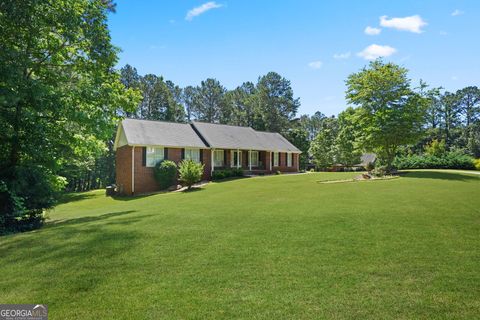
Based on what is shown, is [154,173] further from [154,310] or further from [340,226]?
[154,310]

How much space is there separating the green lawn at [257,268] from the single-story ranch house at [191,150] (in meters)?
16.9

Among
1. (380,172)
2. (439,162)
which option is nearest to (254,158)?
(380,172)

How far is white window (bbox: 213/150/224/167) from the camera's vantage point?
3116cm

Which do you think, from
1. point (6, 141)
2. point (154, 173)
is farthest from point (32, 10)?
point (154, 173)

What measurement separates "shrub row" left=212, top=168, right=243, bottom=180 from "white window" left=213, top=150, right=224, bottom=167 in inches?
67.9

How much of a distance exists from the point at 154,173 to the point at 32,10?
16.2 m

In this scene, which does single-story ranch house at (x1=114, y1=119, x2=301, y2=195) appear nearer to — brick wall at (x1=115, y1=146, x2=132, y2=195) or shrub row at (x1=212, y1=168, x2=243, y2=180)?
brick wall at (x1=115, y1=146, x2=132, y2=195)

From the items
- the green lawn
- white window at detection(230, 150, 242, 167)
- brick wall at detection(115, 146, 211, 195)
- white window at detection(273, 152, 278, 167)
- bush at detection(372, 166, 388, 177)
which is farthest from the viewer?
white window at detection(273, 152, 278, 167)

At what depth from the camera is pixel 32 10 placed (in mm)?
11367

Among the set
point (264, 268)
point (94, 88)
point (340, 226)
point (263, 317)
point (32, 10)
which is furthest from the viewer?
point (94, 88)

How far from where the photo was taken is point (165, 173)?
1021 inches

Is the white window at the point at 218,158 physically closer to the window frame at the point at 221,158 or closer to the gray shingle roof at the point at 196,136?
the window frame at the point at 221,158

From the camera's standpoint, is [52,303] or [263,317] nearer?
[263,317]

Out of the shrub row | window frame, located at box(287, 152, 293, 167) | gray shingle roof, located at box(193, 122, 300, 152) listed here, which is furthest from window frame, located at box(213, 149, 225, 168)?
window frame, located at box(287, 152, 293, 167)
